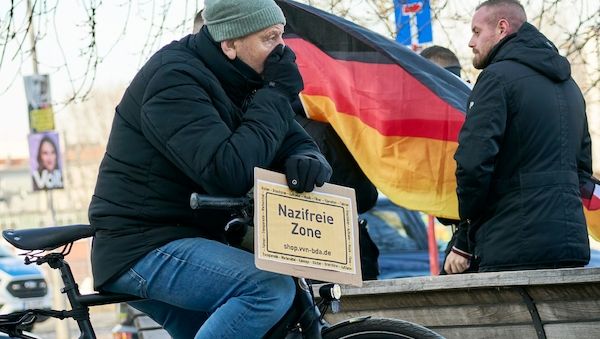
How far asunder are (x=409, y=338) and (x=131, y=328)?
573 cm

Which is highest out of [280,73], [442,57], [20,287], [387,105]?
[280,73]

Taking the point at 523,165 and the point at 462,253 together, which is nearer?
the point at 523,165

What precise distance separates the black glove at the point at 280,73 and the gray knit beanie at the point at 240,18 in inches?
4.0

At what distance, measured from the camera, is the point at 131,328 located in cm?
937

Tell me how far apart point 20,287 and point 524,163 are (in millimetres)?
14062

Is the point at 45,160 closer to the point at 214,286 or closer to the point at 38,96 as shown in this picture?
the point at 38,96

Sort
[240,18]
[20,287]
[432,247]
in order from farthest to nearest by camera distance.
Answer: [20,287]
[432,247]
[240,18]

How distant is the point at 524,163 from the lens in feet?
18.5

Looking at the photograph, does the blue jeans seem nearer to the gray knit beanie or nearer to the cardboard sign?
the cardboard sign

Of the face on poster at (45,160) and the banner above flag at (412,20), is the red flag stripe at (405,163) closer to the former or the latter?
the banner above flag at (412,20)

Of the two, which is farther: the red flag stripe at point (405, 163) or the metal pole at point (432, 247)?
the metal pole at point (432, 247)

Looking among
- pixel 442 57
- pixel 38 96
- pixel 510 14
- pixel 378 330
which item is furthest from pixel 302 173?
pixel 38 96

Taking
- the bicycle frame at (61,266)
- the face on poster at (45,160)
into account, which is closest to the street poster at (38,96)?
the face on poster at (45,160)

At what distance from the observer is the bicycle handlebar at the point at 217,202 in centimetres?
371
